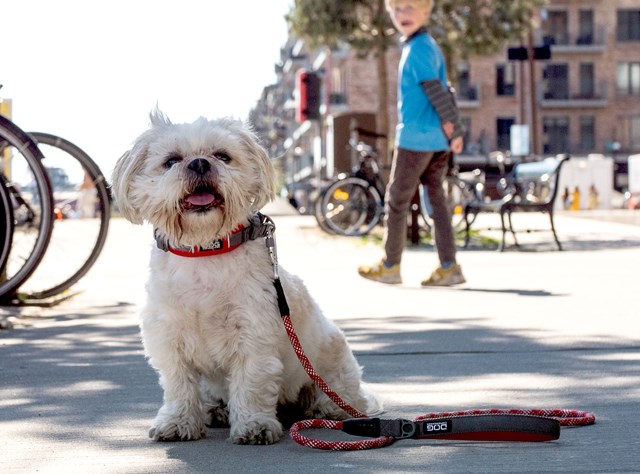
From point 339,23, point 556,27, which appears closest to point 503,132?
point 556,27

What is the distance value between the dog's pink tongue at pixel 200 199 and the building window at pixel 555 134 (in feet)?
235

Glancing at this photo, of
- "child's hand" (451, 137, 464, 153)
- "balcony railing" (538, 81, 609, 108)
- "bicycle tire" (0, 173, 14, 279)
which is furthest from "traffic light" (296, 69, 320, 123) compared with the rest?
"balcony railing" (538, 81, 609, 108)

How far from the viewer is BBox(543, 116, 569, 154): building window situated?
243ft

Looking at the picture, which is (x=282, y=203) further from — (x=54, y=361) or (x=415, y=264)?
(x=54, y=361)

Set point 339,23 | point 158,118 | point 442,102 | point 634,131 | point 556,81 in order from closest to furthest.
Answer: point 158,118, point 442,102, point 339,23, point 634,131, point 556,81

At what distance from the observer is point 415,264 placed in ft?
38.5

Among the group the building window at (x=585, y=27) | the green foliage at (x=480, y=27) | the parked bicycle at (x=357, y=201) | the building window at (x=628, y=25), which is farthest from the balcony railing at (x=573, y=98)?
the parked bicycle at (x=357, y=201)

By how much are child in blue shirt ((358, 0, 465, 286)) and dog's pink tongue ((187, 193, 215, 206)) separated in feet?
18.0

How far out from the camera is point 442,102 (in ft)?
29.7

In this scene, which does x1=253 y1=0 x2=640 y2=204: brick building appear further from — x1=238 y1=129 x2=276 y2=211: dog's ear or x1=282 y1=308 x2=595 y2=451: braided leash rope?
x1=238 y1=129 x2=276 y2=211: dog's ear

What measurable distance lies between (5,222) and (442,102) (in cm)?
350

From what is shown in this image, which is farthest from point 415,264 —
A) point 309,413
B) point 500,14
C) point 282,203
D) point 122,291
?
point 282,203

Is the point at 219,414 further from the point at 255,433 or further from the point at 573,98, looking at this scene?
the point at 573,98

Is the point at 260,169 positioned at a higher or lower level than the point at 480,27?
lower
